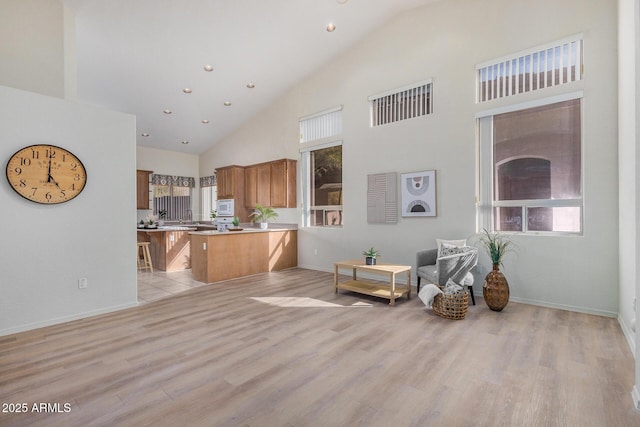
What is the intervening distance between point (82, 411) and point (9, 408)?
1.62 ft

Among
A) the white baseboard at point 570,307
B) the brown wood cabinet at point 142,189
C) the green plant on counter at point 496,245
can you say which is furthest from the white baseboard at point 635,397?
the brown wood cabinet at point 142,189

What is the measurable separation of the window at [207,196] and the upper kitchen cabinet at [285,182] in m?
3.30

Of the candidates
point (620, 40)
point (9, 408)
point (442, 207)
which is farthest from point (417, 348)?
point (620, 40)

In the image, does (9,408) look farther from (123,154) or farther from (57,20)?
(57,20)

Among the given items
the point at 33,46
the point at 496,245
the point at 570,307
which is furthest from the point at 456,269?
the point at 33,46

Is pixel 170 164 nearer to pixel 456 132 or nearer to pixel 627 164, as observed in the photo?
pixel 456 132

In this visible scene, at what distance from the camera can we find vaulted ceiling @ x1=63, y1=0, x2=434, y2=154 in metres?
4.55

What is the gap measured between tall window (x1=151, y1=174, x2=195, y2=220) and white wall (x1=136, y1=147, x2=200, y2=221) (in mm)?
153

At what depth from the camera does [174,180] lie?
9.33m

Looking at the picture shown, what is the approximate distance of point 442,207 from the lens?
4.84 metres

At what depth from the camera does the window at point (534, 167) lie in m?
3.88

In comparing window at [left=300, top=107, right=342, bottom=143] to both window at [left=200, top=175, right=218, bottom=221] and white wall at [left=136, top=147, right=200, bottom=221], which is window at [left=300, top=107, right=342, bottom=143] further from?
white wall at [left=136, top=147, right=200, bottom=221]

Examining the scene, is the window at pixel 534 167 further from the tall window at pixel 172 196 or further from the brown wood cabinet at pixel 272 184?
the tall window at pixel 172 196

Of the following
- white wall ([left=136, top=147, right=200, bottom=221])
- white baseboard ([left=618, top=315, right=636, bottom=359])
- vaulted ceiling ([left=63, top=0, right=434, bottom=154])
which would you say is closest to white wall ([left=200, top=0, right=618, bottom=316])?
white baseboard ([left=618, top=315, right=636, bottom=359])
